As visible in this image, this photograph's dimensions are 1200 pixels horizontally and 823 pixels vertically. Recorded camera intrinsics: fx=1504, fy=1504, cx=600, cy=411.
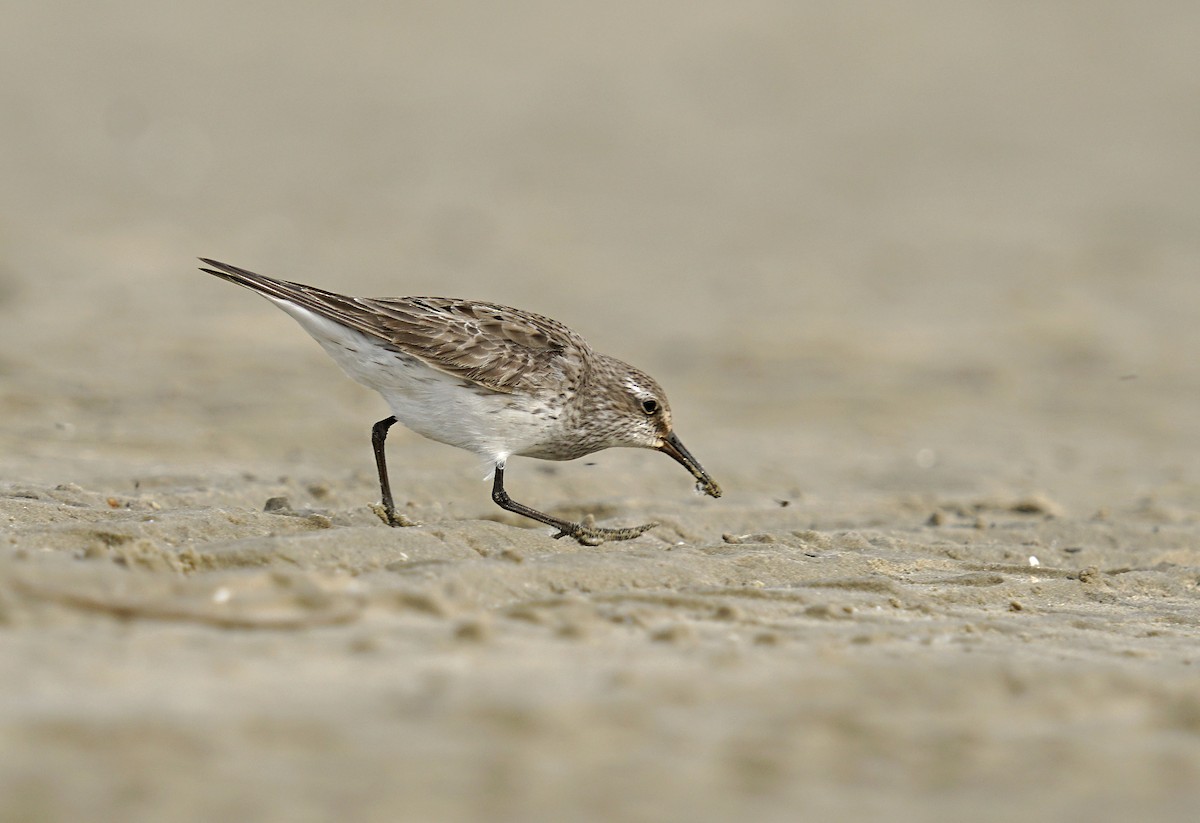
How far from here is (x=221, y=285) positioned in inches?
579

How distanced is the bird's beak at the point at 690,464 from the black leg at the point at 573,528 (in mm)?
765

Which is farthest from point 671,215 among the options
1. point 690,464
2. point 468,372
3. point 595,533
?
point 595,533

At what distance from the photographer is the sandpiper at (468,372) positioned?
23.5ft

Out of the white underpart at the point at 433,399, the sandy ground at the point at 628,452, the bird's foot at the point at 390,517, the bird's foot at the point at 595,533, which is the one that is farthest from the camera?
the white underpart at the point at 433,399

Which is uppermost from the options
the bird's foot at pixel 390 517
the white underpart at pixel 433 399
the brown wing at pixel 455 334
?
the brown wing at pixel 455 334

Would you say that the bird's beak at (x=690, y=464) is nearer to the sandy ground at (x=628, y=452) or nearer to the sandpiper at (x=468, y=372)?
the sandy ground at (x=628, y=452)

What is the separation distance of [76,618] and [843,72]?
2316 centimetres

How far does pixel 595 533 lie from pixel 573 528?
0.11m

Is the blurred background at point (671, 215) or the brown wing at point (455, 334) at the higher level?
the blurred background at point (671, 215)

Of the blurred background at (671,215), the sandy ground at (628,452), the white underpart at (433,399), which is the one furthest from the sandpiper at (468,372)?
the blurred background at (671,215)

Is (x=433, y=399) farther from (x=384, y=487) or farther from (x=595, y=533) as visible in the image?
(x=595, y=533)

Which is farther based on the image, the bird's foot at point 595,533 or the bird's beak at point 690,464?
the bird's beak at point 690,464

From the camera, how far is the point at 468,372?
7160mm

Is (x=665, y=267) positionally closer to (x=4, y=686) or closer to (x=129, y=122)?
(x=129, y=122)
